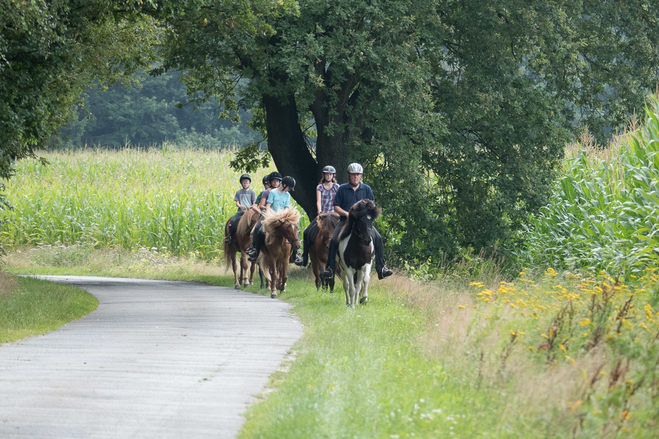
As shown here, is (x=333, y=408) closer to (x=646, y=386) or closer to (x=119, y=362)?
(x=646, y=386)

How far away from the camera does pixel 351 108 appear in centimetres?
2317

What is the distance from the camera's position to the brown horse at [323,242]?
53.9 feet

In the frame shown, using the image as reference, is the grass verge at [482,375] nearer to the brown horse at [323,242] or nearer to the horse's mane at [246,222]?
the brown horse at [323,242]

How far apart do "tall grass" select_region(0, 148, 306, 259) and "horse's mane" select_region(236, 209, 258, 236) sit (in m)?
11.4

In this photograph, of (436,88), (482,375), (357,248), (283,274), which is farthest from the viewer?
(436,88)

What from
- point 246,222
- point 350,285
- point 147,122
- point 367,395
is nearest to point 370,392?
point 367,395

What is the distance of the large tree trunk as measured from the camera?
2458 cm

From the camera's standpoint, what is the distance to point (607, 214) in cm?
1798

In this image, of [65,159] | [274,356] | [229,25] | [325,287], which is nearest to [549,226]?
[325,287]

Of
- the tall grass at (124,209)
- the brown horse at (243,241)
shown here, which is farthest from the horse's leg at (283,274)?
the tall grass at (124,209)

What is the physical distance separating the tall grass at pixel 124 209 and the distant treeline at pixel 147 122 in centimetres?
2425

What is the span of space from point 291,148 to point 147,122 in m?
49.2

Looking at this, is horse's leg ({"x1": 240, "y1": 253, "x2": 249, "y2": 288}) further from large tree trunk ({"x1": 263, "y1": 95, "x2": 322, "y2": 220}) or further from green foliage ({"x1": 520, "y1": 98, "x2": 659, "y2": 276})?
green foliage ({"x1": 520, "y1": 98, "x2": 659, "y2": 276})

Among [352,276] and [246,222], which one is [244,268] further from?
[352,276]
